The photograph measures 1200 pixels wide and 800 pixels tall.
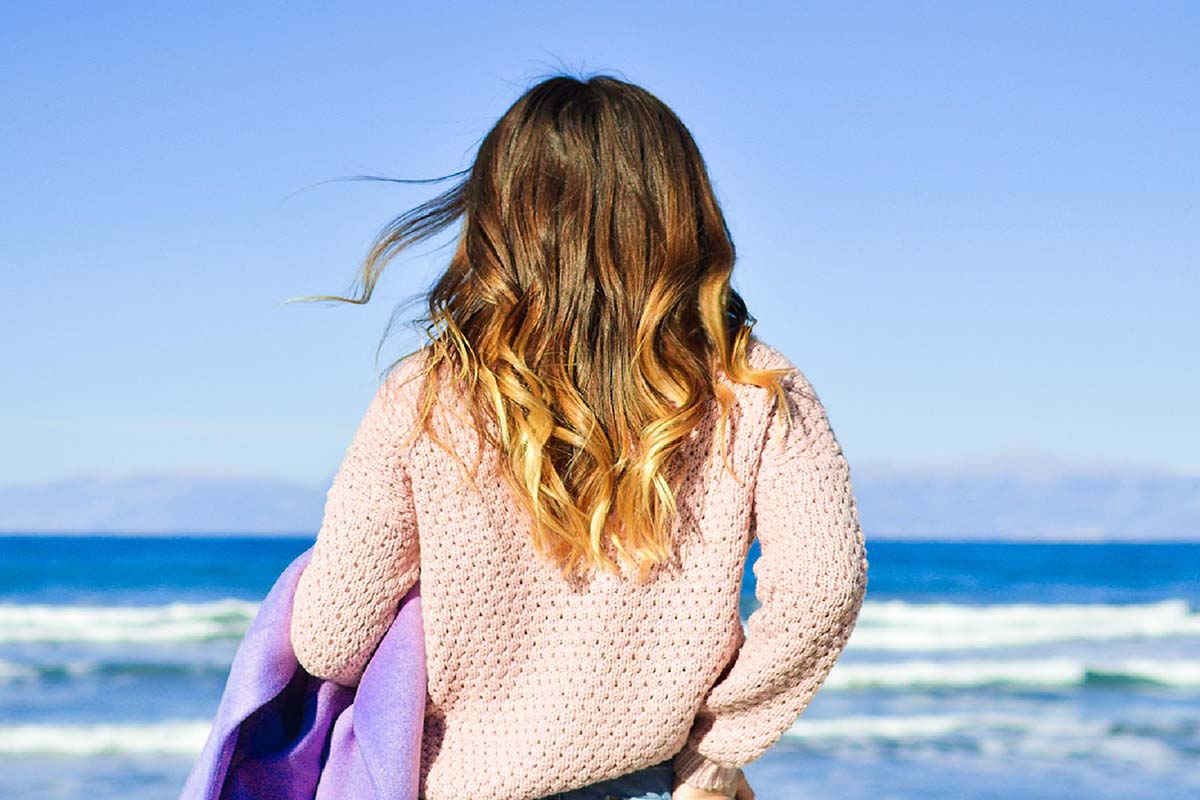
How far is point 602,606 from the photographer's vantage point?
1756mm

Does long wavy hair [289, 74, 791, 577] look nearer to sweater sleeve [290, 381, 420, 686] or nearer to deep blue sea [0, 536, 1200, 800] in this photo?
sweater sleeve [290, 381, 420, 686]

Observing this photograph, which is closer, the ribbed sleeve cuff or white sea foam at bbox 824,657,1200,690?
the ribbed sleeve cuff

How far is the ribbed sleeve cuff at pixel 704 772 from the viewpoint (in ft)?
6.08

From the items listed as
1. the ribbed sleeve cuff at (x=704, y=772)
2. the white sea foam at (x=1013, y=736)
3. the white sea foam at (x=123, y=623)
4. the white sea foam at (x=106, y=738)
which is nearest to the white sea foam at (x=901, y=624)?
the white sea foam at (x=123, y=623)

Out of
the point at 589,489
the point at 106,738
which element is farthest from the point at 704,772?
the point at 106,738

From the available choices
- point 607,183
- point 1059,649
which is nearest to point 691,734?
point 607,183

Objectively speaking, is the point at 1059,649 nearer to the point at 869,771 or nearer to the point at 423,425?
the point at 869,771

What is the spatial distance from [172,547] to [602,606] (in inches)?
1024

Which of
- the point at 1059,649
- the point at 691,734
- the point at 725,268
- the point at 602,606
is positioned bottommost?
the point at 691,734

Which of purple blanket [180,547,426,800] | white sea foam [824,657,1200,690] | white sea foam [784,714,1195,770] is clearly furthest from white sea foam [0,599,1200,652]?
purple blanket [180,547,426,800]

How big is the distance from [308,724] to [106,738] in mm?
6714

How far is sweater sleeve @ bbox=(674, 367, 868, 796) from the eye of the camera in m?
1.72

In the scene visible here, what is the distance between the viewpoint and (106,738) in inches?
308

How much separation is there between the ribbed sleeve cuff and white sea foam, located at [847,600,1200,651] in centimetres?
1025
